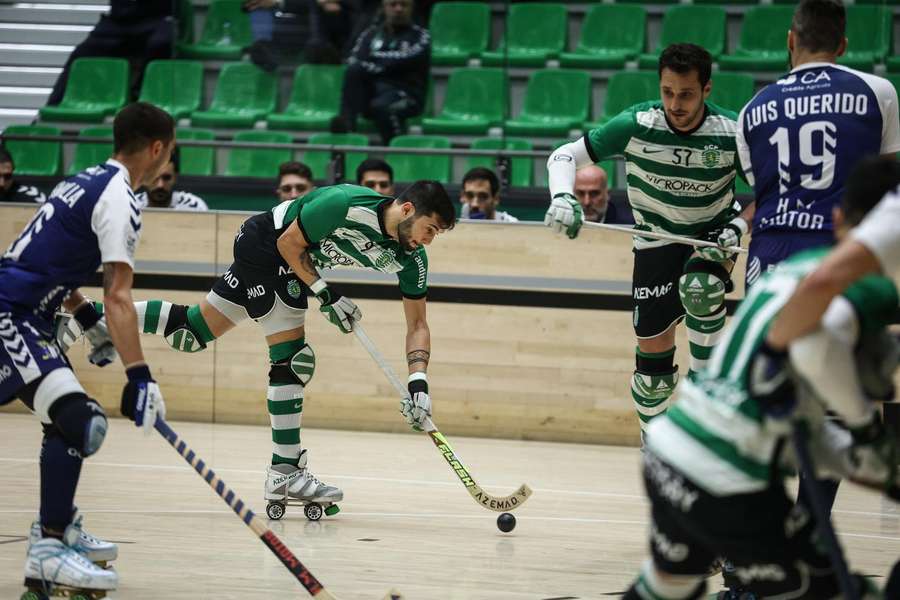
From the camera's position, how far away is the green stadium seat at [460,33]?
9352 millimetres

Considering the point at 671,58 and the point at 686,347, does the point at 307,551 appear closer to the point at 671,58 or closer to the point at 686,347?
the point at 671,58

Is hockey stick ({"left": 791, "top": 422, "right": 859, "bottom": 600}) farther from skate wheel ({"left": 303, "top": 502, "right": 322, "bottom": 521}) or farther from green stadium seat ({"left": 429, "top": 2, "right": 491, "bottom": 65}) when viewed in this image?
green stadium seat ({"left": 429, "top": 2, "right": 491, "bottom": 65})

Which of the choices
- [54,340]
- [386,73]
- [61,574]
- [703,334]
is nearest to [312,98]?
[386,73]

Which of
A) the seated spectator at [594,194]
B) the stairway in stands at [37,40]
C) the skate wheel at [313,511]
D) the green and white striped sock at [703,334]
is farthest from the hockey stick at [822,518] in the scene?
the stairway in stands at [37,40]

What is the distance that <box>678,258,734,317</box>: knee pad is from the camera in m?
4.84

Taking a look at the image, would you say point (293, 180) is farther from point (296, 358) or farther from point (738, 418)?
point (738, 418)

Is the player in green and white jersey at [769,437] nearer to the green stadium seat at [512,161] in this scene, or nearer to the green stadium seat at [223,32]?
the green stadium seat at [512,161]

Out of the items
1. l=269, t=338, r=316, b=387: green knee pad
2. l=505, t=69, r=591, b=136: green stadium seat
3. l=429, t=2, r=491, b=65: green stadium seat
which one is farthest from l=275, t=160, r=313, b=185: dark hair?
l=269, t=338, r=316, b=387: green knee pad

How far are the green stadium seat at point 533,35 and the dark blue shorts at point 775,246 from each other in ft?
17.4

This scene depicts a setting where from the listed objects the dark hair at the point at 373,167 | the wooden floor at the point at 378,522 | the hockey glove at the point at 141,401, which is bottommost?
the wooden floor at the point at 378,522

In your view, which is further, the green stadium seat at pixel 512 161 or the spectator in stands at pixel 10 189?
the spectator in stands at pixel 10 189

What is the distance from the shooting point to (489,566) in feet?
14.9

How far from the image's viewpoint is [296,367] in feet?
17.7

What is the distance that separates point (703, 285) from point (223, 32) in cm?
561
